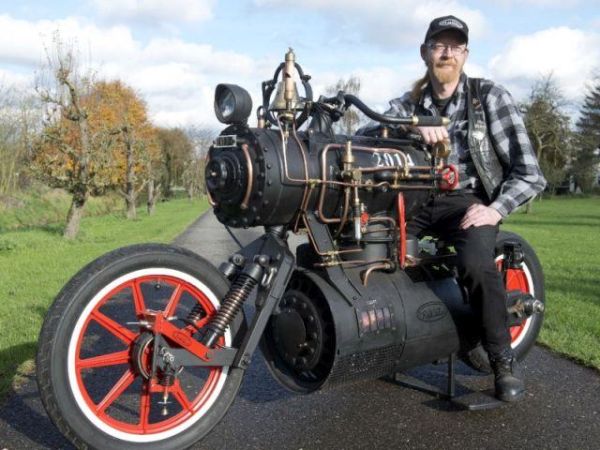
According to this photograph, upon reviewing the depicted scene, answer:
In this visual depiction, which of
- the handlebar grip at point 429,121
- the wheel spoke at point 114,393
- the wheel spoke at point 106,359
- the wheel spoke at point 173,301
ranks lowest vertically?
the wheel spoke at point 114,393

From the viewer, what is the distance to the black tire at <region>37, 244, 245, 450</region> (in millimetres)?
2449

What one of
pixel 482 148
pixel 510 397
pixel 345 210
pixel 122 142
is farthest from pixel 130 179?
pixel 510 397

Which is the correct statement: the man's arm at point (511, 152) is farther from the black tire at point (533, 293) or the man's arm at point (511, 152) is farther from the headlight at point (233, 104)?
the headlight at point (233, 104)

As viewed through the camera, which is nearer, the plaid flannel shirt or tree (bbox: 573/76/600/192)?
the plaid flannel shirt

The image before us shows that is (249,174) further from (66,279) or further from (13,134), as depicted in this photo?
(13,134)

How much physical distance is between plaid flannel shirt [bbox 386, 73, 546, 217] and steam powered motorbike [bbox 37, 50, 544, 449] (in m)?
0.48

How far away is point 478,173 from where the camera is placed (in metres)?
3.72

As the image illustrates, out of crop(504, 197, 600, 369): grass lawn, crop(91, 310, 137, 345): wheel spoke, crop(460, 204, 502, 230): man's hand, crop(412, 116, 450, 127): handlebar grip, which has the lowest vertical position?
crop(504, 197, 600, 369): grass lawn

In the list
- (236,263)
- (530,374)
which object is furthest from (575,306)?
(236,263)

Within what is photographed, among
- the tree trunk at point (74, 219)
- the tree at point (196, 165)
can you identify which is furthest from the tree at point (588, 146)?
the tree trunk at point (74, 219)

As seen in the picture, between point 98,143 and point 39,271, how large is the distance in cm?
959

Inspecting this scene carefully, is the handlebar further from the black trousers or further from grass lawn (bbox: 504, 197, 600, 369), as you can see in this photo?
grass lawn (bbox: 504, 197, 600, 369)

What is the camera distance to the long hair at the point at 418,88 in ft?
13.5

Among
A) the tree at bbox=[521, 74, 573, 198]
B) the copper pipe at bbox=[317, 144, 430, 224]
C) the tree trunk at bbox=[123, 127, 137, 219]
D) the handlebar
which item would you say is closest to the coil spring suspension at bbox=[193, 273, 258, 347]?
the copper pipe at bbox=[317, 144, 430, 224]
